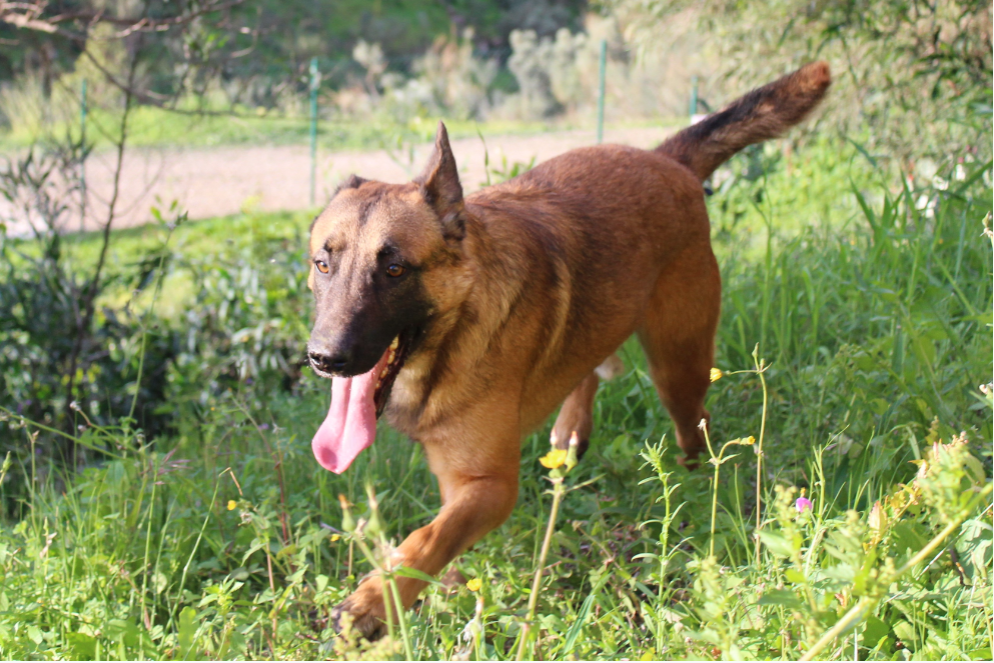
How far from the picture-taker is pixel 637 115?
713 inches

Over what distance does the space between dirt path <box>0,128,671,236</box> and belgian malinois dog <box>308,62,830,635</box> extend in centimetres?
972

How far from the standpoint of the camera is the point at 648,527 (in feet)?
10.3

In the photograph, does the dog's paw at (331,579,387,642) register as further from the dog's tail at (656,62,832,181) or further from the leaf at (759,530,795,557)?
the dog's tail at (656,62,832,181)

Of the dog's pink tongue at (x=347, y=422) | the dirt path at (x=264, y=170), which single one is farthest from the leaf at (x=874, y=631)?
the dirt path at (x=264, y=170)

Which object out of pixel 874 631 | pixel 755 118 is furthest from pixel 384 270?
pixel 755 118

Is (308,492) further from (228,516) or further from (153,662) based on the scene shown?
(153,662)

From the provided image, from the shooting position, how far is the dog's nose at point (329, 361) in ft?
7.77

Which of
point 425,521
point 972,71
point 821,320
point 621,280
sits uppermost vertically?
point 972,71

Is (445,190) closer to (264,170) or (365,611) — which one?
(365,611)

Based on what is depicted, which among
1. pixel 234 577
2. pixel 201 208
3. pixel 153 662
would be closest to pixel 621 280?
pixel 234 577

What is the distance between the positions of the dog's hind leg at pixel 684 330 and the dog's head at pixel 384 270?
43.4 inches

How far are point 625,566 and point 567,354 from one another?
0.79m

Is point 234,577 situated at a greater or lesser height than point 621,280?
lesser

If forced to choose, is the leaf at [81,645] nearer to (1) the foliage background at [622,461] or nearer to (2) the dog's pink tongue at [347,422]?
(1) the foliage background at [622,461]
